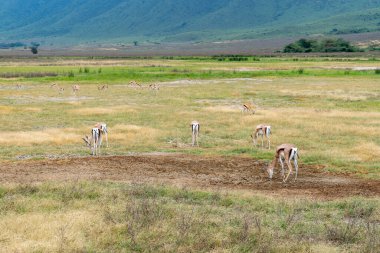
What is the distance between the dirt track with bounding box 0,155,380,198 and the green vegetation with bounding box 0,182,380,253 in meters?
1.62

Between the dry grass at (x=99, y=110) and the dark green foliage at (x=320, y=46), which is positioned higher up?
the dark green foliage at (x=320, y=46)

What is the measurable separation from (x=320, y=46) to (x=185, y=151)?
137 metres

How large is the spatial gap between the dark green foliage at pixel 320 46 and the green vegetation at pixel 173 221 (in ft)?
463

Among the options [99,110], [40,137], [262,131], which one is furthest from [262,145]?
[99,110]

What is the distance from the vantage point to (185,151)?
77.5 feet

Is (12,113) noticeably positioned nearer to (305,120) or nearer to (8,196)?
(305,120)

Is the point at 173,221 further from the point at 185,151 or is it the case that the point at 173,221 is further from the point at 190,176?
the point at 185,151

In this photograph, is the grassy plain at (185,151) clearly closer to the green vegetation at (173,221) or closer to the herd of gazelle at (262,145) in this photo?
the green vegetation at (173,221)

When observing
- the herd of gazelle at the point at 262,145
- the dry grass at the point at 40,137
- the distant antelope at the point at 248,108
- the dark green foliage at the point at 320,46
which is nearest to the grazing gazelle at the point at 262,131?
the herd of gazelle at the point at 262,145

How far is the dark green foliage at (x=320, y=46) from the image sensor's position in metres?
150

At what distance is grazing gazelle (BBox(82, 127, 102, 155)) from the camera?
2218cm

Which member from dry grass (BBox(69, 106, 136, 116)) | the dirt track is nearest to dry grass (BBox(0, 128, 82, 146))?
the dirt track

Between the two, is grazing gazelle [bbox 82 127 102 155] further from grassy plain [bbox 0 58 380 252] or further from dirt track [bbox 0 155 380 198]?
dirt track [bbox 0 155 380 198]

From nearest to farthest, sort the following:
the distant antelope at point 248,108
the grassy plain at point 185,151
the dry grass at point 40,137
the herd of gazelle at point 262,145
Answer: the grassy plain at point 185,151 → the herd of gazelle at point 262,145 → the dry grass at point 40,137 → the distant antelope at point 248,108
